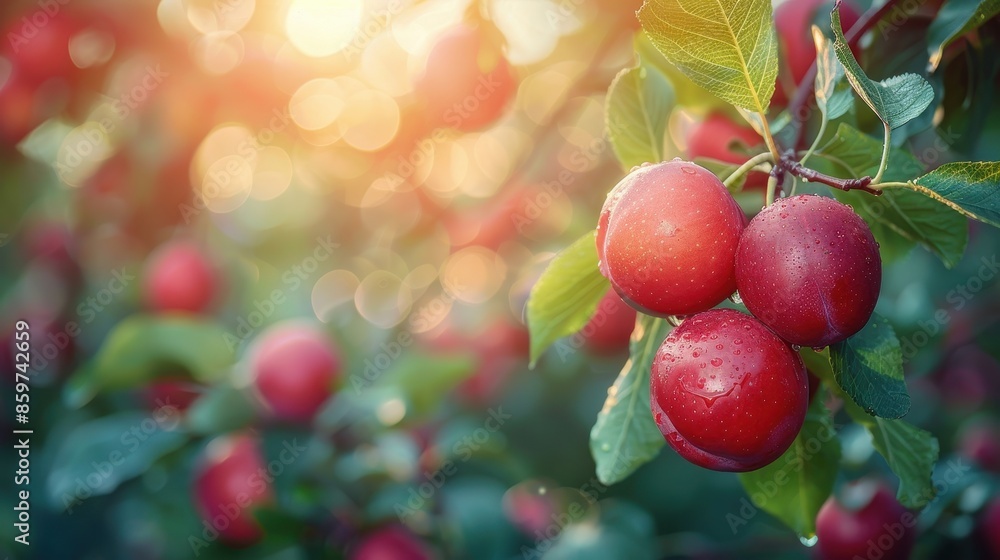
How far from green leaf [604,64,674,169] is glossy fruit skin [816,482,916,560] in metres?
0.75

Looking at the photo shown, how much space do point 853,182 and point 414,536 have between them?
1.28m

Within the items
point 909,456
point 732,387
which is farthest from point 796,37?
point 732,387

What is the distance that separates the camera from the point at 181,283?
7.10ft

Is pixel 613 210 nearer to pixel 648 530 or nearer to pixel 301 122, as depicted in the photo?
pixel 648 530

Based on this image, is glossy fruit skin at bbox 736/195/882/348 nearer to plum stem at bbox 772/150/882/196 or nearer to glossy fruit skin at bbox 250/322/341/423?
plum stem at bbox 772/150/882/196

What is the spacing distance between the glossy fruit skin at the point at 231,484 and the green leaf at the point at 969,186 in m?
1.44

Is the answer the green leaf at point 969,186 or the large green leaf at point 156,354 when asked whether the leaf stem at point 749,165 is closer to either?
the green leaf at point 969,186

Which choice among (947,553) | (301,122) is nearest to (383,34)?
(301,122)

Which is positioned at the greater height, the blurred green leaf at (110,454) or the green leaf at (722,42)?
the green leaf at (722,42)

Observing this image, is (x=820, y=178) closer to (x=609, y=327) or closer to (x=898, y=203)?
(x=898, y=203)

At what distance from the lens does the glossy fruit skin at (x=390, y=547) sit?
61.6 inches

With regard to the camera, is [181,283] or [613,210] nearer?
[613,210]

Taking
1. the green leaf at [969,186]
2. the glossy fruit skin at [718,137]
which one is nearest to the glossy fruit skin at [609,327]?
the glossy fruit skin at [718,137]

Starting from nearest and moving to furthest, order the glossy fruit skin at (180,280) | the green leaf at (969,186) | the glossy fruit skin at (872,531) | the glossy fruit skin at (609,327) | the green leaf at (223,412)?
the green leaf at (969,186) < the glossy fruit skin at (872,531) < the glossy fruit skin at (609,327) < the green leaf at (223,412) < the glossy fruit skin at (180,280)
